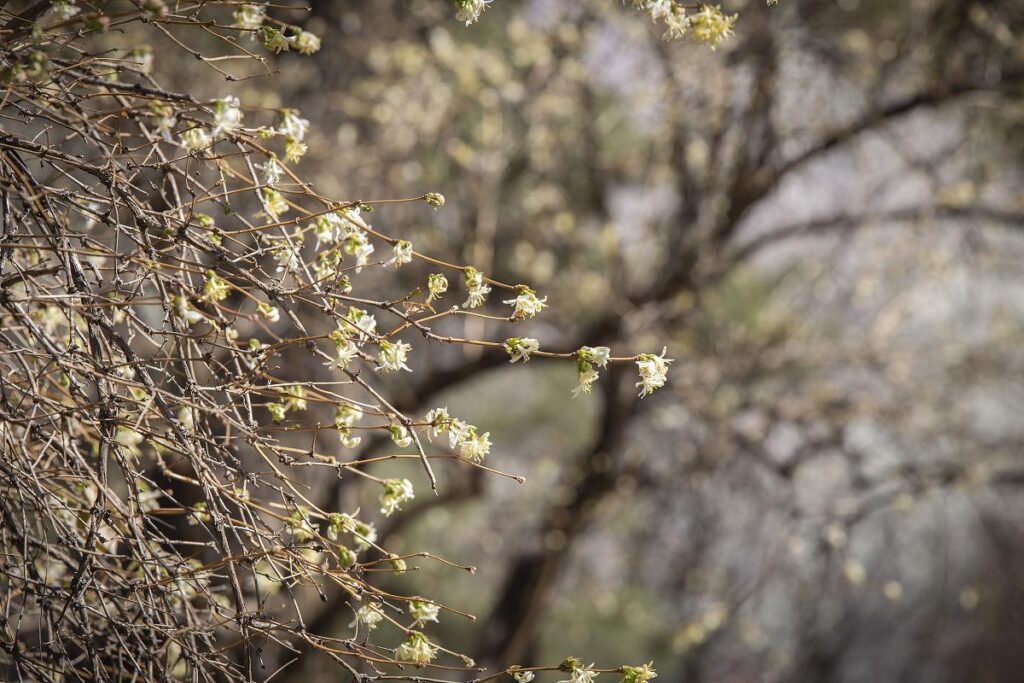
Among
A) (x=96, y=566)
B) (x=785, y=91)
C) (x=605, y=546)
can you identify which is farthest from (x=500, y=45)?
(x=96, y=566)

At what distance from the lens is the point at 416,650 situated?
1.51 metres

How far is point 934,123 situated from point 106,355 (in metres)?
4.45

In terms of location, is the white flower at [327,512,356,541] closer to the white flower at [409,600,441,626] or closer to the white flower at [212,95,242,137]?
the white flower at [409,600,441,626]

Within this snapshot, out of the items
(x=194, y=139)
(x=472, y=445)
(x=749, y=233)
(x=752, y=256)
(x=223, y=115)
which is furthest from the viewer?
(x=749, y=233)

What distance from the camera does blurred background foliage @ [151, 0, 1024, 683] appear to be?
14.3ft

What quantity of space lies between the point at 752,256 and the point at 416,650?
12.8ft

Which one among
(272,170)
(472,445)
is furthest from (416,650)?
(272,170)

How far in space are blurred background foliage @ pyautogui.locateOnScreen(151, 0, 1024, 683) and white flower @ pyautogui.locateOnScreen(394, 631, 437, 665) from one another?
9.03 ft

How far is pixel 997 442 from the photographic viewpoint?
184 inches

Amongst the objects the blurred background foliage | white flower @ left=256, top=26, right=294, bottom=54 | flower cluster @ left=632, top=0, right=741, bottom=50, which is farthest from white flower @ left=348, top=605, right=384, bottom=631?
the blurred background foliage

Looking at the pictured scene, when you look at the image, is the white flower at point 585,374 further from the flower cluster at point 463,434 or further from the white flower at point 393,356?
the white flower at point 393,356

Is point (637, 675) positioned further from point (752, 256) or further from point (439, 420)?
point (752, 256)

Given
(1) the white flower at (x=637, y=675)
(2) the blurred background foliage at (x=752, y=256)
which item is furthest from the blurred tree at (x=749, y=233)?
(1) the white flower at (x=637, y=675)

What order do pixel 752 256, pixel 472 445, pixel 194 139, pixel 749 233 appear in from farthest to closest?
1. pixel 749 233
2. pixel 752 256
3. pixel 194 139
4. pixel 472 445
